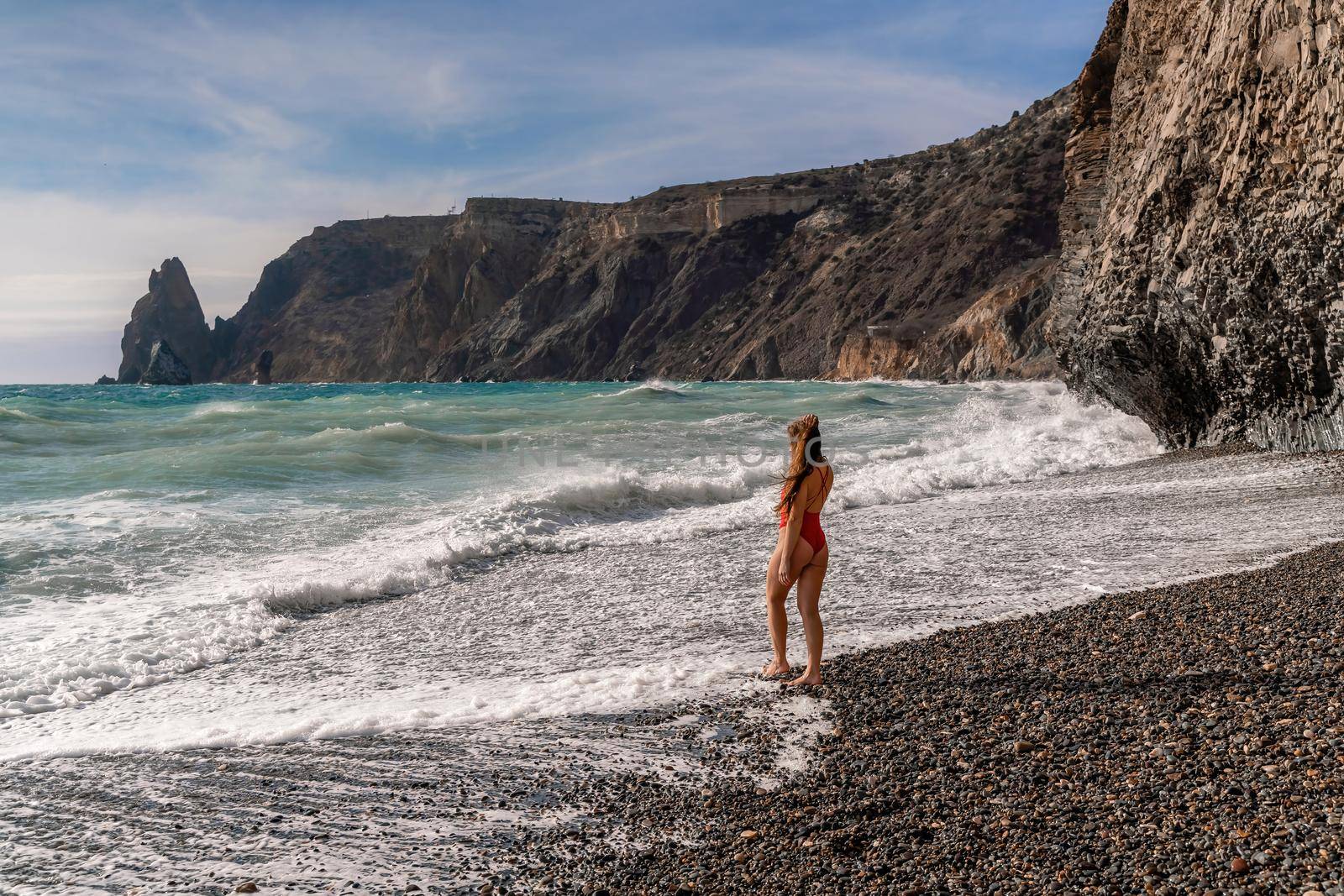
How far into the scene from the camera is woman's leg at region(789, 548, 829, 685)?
16.1 ft

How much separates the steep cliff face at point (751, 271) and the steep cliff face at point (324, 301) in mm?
22481

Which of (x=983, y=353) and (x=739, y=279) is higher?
(x=739, y=279)

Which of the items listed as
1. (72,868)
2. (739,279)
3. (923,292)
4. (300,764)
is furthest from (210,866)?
(739,279)

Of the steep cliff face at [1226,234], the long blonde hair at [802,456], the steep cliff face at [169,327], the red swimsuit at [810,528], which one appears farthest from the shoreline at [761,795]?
the steep cliff face at [169,327]

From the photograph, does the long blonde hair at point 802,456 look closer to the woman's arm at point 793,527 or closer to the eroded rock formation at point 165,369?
the woman's arm at point 793,527

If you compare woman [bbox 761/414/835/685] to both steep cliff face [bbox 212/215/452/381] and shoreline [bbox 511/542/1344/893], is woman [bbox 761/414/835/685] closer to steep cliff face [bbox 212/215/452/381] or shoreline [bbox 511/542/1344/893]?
shoreline [bbox 511/542/1344/893]

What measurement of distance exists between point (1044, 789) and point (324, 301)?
18727cm

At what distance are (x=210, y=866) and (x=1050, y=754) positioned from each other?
10.1 ft

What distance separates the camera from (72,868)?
3408mm

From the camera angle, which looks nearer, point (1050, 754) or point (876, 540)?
point (1050, 754)

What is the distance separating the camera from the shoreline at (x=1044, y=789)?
2809 mm

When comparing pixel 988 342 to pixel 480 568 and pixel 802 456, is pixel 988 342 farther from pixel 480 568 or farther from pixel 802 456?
pixel 802 456

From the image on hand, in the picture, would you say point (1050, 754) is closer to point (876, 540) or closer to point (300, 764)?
point (300, 764)

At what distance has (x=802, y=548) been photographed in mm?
5102
